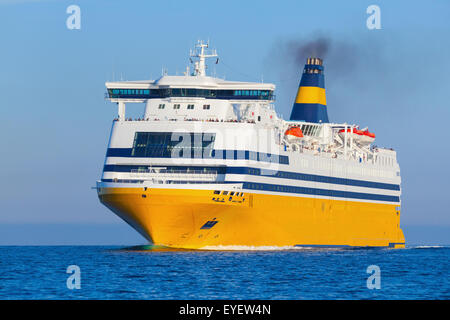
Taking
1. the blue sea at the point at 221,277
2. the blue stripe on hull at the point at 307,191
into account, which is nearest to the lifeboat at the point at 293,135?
the blue stripe on hull at the point at 307,191

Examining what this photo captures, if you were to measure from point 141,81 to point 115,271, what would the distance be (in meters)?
22.8

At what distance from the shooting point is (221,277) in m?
→ 51.7

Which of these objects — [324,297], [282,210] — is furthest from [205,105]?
[324,297]

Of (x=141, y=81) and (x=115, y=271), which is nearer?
(x=115, y=271)

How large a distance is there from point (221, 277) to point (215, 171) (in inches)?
694

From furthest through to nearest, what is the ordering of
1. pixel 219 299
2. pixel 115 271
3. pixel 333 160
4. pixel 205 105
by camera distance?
pixel 333 160 < pixel 205 105 < pixel 115 271 < pixel 219 299

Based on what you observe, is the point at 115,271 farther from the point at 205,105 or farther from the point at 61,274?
the point at 205,105

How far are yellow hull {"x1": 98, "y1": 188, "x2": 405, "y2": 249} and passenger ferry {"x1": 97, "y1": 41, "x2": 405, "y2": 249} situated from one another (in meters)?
0.07

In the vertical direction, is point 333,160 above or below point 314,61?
below

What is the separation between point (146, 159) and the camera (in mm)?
68500

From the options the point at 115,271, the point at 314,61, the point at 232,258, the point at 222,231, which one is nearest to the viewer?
the point at 115,271

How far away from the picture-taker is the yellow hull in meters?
65.5

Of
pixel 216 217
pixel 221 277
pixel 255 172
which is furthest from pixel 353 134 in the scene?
pixel 221 277

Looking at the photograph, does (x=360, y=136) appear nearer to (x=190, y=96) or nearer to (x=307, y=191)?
(x=307, y=191)
